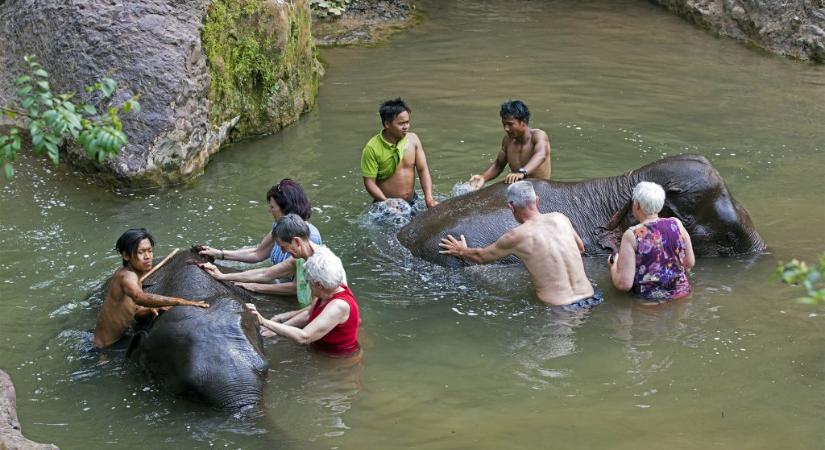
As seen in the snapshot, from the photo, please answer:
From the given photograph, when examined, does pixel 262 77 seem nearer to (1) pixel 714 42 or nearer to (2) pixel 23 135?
(2) pixel 23 135

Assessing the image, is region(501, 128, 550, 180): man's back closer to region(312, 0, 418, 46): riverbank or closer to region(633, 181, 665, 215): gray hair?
region(633, 181, 665, 215): gray hair

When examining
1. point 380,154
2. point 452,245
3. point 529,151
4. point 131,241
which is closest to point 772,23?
point 529,151

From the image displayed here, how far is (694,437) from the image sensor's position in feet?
19.3

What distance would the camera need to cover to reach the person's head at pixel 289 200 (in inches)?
291

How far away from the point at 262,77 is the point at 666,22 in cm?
819

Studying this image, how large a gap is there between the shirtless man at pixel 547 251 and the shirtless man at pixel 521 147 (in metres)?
1.47

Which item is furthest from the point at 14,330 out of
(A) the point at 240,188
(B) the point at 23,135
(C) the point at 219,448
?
(B) the point at 23,135

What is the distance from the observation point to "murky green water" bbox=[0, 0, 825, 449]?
6.14 metres

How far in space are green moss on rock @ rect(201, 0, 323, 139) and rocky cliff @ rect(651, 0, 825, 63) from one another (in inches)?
290

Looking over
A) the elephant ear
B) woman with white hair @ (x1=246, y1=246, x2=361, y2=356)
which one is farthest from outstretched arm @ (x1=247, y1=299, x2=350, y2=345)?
the elephant ear

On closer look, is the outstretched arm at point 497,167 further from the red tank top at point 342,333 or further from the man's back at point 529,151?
the red tank top at point 342,333

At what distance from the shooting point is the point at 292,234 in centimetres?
687

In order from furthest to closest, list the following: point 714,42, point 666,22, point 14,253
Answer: point 666,22 → point 714,42 → point 14,253

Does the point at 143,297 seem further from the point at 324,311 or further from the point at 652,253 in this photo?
→ the point at 652,253
